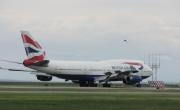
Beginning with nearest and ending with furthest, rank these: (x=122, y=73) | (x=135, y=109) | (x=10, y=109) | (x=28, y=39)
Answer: (x=10, y=109) → (x=135, y=109) → (x=28, y=39) → (x=122, y=73)

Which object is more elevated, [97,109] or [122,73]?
[122,73]

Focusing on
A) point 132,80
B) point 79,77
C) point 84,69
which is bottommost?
point 132,80

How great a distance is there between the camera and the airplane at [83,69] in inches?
3856

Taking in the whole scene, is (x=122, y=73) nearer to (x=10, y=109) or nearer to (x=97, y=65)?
(x=97, y=65)

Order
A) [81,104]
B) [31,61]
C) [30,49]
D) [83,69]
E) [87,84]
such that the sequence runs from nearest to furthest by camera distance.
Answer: [81,104] → [31,61] → [30,49] → [83,69] → [87,84]

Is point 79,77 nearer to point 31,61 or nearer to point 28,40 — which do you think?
point 31,61

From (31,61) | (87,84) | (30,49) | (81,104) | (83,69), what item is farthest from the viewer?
(87,84)

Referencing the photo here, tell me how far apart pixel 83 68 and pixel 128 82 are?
9.12 m

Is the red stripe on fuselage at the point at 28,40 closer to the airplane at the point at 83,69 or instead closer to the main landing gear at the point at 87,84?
the airplane at the point at 83,69


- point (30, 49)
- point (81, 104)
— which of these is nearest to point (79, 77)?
point (30, 49)

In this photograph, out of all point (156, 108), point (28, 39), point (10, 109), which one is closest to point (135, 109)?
point (156, 108)

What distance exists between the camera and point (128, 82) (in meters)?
106

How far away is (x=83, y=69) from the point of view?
104m

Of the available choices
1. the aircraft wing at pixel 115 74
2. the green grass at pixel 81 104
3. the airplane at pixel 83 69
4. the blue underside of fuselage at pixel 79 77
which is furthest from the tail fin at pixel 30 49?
the green grass at pixel 81 104
